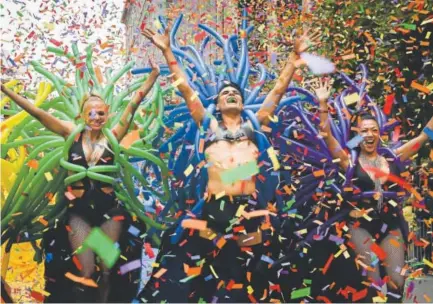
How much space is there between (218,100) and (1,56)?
6.65 ft

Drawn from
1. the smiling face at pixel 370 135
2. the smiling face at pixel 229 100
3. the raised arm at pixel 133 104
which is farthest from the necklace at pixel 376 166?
the raised arm at pixel 133 104

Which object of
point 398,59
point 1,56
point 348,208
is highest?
point 398,59

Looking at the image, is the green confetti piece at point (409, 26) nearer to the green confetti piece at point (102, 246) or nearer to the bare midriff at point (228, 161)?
the bare midriff at point (228, 161)

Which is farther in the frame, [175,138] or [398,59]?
[398,59]

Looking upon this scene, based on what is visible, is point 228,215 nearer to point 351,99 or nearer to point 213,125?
point 213,125

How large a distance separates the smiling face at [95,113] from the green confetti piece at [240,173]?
3.41 feet

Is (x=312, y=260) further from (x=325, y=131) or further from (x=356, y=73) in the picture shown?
(x=356, y=73)

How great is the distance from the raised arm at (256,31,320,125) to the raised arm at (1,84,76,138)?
1489 millimetres

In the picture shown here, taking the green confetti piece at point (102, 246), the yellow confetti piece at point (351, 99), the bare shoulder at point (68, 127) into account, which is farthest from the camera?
the yellow confetti piece at point (351, 99)

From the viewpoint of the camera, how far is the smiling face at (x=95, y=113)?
17.5 ft

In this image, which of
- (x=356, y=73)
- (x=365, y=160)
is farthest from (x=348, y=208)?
(x=356, y=73)

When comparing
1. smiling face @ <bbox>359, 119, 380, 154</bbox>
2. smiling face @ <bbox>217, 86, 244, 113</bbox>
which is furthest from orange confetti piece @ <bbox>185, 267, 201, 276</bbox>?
smiling face @ <bbox>359, 119, 380, 154</bbox>

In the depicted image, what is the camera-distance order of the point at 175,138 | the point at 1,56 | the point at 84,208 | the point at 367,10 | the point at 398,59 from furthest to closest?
1. the point at 367,10
2. the point at 398,59
3. the point at 1,56
4. the point at 175,138
5. the point at 84,208

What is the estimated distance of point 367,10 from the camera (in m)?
7.65
